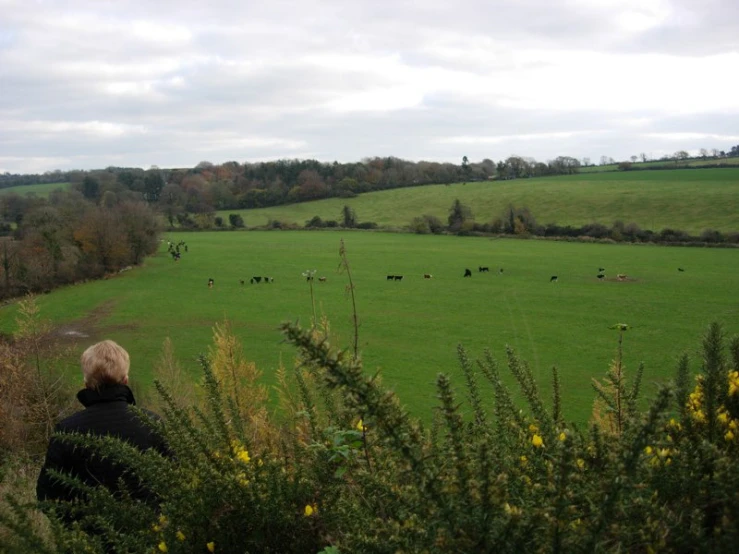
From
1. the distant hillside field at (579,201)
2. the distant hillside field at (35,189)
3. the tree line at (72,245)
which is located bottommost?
the tree line at (72,245)

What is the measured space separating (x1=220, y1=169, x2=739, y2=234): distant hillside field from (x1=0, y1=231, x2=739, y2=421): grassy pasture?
1610 centimetres

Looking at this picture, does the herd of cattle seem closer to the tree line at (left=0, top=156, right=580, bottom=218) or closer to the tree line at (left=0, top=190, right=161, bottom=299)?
the tree line at (left=0, top=190, right=161, bottom=299)

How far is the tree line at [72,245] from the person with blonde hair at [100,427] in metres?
53.5

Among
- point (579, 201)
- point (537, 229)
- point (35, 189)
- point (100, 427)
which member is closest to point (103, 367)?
point (100, 427)

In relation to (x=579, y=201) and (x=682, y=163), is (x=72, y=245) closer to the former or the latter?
(x=579, y=201)

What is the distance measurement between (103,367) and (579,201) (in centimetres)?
10413

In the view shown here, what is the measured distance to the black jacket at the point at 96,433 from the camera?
4102 millimetres

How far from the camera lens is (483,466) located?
68.2 inches

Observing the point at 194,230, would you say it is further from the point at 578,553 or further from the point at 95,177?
the point at 578,553

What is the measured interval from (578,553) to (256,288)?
58577 millimetres

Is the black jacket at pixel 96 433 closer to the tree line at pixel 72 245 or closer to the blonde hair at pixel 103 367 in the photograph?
the blonde hair at pixel 103 367

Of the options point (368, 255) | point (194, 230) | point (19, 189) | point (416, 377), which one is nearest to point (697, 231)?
point (368, 255)

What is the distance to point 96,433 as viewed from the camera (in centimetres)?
444

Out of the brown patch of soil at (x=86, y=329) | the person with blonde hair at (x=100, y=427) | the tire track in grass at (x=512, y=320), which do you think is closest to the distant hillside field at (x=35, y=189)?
the brown patch of soil at (x=86, y=329)
